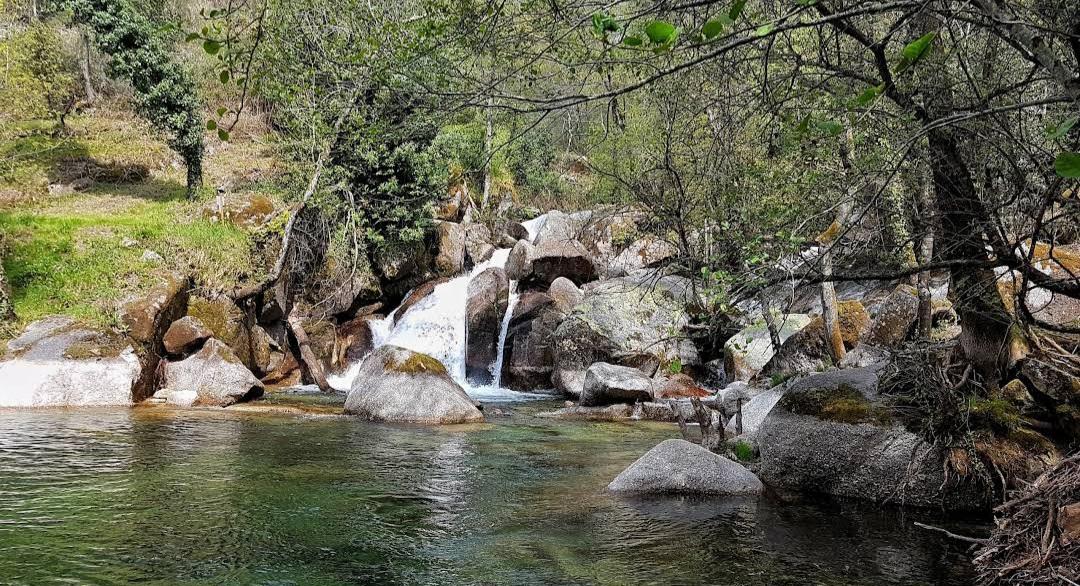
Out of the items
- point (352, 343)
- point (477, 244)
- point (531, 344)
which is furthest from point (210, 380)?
point (477, 244)

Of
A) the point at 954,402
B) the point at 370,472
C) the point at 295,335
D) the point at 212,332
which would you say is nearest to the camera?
the point at 954,402

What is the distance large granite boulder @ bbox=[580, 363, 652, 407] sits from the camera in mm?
15391

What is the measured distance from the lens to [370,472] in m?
8.57

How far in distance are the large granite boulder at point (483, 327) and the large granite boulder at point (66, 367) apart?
383 inches

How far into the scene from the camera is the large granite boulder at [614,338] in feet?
62.0

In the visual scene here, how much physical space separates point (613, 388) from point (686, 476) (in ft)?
25.0

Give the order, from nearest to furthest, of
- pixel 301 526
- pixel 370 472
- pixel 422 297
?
pixel 301 526, pixel 370 472, pixel 422 297

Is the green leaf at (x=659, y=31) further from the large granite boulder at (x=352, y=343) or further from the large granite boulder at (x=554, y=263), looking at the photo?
the large granite boulder at (x=554, y=263)

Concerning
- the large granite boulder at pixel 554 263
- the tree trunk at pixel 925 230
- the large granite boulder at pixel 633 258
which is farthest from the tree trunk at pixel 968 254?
the large granite boulder at pixel 633 258

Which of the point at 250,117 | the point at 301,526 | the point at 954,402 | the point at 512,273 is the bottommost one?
the point at 301,526

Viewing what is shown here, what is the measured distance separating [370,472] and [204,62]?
31595 mm

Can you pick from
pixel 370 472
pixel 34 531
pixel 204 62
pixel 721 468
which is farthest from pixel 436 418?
pixel 204 62

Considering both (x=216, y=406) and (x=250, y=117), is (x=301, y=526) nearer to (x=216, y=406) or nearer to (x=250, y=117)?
(x=216, y=406)

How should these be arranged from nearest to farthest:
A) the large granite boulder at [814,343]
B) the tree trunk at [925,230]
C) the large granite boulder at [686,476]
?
the tree trunk at [925,230]
the large granite boulder at [686,476]
the large granite boulder at [814,343]
